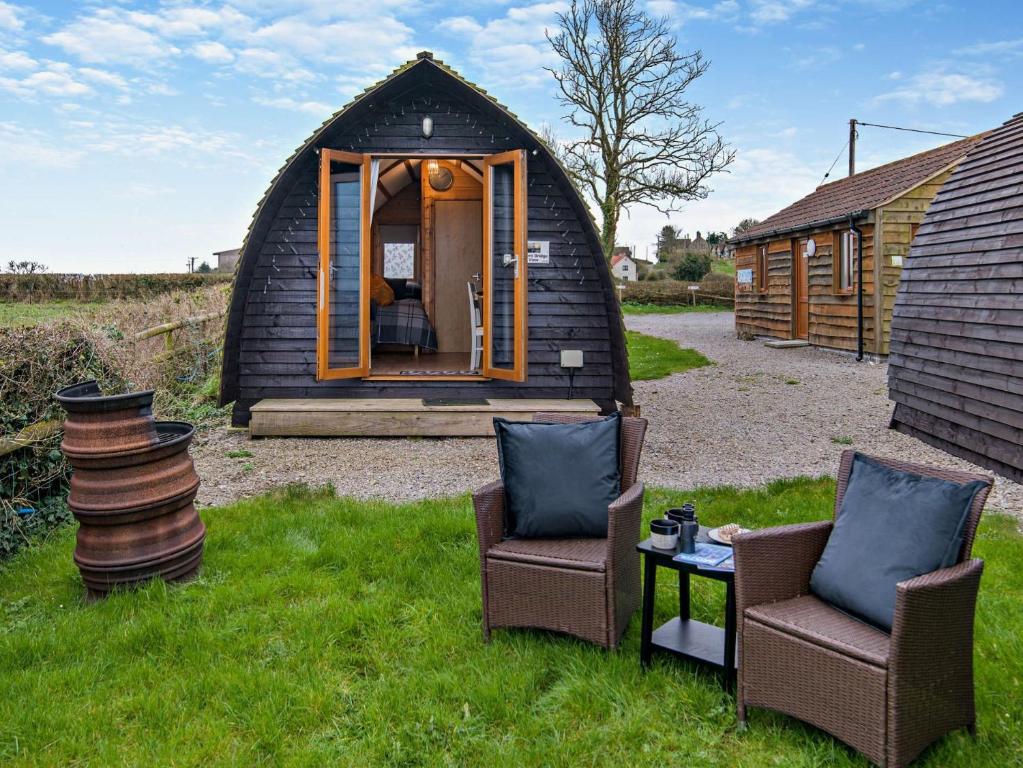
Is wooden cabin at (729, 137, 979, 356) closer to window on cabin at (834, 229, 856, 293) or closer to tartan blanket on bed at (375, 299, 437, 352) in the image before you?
window on cabin at (834, 229, 856, 293)

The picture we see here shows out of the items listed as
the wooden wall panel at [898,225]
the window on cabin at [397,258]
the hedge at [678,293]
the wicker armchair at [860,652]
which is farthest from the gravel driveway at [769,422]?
the hedge at [678,293]

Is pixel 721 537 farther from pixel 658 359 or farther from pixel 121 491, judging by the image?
pixel 658 359

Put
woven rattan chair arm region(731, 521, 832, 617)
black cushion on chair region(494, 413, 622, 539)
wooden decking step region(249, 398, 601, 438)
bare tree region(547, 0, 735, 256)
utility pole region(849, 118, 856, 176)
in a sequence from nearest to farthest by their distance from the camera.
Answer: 1. woven rattan chair arm region(731, 521, 832, 617)
2. black cushion on chair region(494, 413, 622, 539)
3. wooden decking step region(249, 398, 601, 438)
4. bare tree region(547, 0, 735, 256)
5. utility pole region(849, 118, 856, 176)

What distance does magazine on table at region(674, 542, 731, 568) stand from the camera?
8.08ft

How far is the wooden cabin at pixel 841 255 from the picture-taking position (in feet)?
38.3

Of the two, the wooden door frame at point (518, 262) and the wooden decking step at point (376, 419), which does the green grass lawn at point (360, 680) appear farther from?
the wooden door frame at point (518, 262)

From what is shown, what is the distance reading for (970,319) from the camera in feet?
19.6

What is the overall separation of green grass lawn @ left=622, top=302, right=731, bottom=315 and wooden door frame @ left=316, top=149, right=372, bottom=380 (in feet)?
64.5

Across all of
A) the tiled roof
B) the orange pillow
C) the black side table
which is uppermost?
the tiled roof

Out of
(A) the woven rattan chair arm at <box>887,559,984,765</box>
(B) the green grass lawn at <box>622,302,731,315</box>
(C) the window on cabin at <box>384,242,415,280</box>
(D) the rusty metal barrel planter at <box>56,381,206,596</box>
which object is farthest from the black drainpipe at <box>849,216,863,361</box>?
(B) the green grass lawn at <box>622,302,731,315</box>

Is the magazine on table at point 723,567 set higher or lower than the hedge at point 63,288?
lower

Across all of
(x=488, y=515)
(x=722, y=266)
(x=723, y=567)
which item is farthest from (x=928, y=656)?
(x=722, y=266)

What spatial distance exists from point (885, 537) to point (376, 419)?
5.16 metres

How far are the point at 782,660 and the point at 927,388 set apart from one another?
5.38 metres
